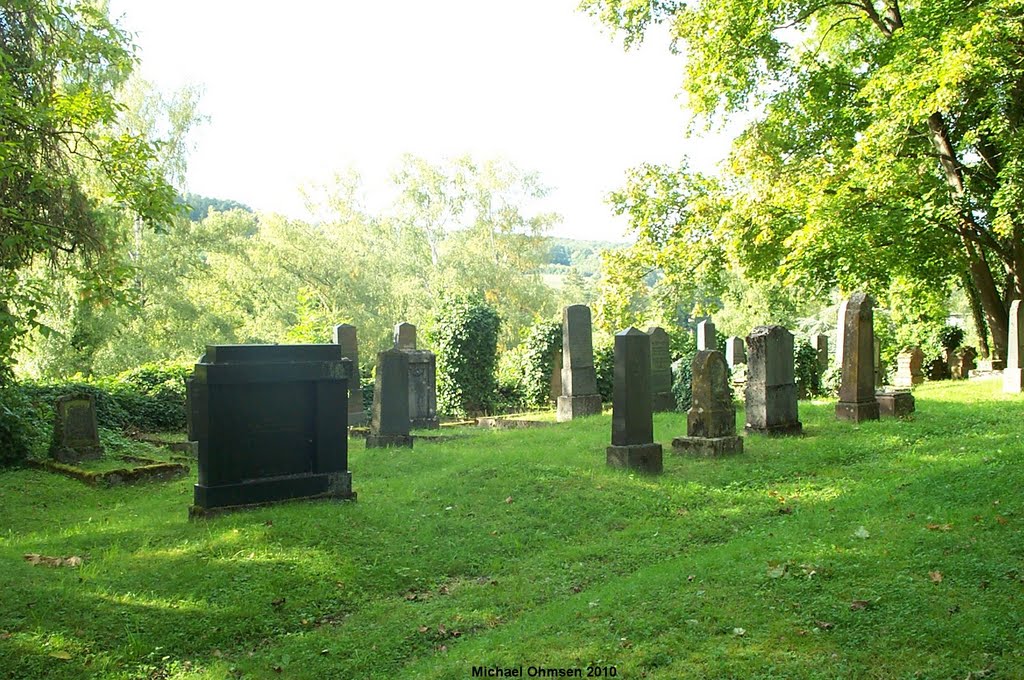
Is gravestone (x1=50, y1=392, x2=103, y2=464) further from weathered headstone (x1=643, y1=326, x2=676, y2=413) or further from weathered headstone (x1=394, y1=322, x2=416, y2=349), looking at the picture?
weathered headstone (x1=643, y1=326, x2=676, y2=413)

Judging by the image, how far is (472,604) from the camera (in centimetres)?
624

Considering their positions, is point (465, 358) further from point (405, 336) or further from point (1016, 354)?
point (1016, 354)

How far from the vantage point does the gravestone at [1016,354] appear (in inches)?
659

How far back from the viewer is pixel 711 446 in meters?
11.4

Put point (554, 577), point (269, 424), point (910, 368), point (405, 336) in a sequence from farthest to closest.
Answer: point (910, 368) < point (405, 336) < point (269, 424) < point (554, 577)

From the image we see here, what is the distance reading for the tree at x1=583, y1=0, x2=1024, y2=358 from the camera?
16.9 metres

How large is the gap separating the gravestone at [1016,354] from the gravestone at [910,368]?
6.46m

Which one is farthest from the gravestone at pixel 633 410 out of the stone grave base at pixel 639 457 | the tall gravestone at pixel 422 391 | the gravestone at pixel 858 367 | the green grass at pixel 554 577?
the tall gravestone at pixel 422 391

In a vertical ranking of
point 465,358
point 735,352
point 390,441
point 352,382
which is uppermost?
point 735,352

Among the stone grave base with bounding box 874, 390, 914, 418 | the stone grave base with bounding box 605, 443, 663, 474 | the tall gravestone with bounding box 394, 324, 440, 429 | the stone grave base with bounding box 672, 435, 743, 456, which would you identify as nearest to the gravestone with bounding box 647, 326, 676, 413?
the stone grave base with bounding box 874, 390, 914, 418

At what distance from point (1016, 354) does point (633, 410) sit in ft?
37.0

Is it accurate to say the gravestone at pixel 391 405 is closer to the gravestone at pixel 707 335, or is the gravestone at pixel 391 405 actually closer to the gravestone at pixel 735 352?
the gravestone at pixel 707 335

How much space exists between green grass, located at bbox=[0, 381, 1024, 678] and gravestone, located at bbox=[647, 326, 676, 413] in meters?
7.14

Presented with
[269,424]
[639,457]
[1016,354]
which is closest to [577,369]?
[639,457]
